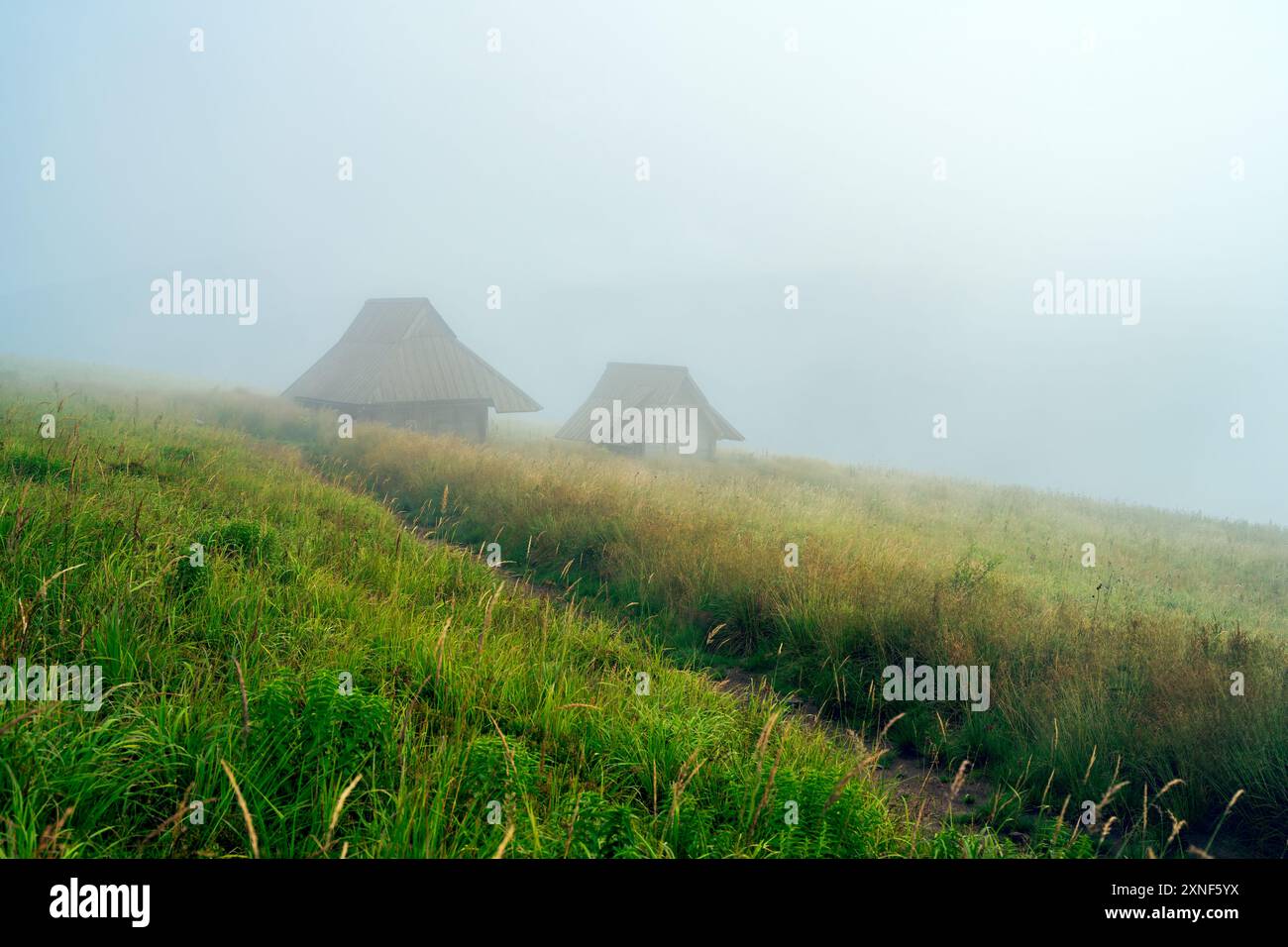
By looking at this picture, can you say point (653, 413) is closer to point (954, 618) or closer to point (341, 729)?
point (954, 618)

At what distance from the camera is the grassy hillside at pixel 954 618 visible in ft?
14.3

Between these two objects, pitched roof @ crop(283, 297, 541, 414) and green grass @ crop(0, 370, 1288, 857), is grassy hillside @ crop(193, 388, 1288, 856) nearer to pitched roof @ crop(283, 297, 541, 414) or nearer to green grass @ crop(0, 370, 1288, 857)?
green grass @ crop(0, 370, 1288, 857)

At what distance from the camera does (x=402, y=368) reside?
30.7 meters

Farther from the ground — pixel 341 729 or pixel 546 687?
pixel 341 729

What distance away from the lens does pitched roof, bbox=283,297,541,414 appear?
2961 cm

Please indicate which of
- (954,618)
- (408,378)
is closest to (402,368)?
(408,378)

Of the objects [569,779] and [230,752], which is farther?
[569,779]

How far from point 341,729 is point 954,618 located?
5.41 metres
